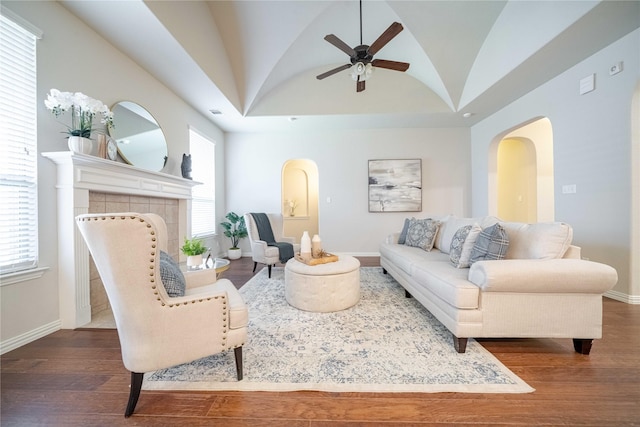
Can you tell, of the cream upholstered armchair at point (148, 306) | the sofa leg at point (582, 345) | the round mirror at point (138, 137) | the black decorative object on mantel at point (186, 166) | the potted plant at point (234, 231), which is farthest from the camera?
the potted plant at point (234, 231)

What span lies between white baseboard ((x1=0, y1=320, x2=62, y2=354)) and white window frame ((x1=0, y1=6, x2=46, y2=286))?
0.43m

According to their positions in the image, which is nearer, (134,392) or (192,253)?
(134,392)

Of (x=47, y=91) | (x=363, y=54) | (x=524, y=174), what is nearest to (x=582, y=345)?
(x=363, y=54)

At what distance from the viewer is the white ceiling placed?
255 cm

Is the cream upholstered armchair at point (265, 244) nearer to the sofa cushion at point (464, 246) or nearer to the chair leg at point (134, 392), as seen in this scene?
the sofa cushion at point (464, 246)

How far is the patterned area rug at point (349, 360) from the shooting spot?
1.46 m

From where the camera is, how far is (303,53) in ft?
13.8

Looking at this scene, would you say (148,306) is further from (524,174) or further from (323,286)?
(524,174)

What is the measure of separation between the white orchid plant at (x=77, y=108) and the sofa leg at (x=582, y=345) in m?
4.21

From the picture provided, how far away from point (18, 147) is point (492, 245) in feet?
12.4

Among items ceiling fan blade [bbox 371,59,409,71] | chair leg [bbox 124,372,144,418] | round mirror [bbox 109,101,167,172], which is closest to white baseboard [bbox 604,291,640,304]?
ceiling fan blade [bbox 371,59,409,71]

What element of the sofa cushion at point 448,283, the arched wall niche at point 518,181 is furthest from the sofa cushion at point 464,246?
the arched wall niche at point 518,181

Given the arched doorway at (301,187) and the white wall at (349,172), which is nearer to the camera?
the white wall at (349,172)

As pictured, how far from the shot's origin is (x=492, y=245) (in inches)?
79.0
